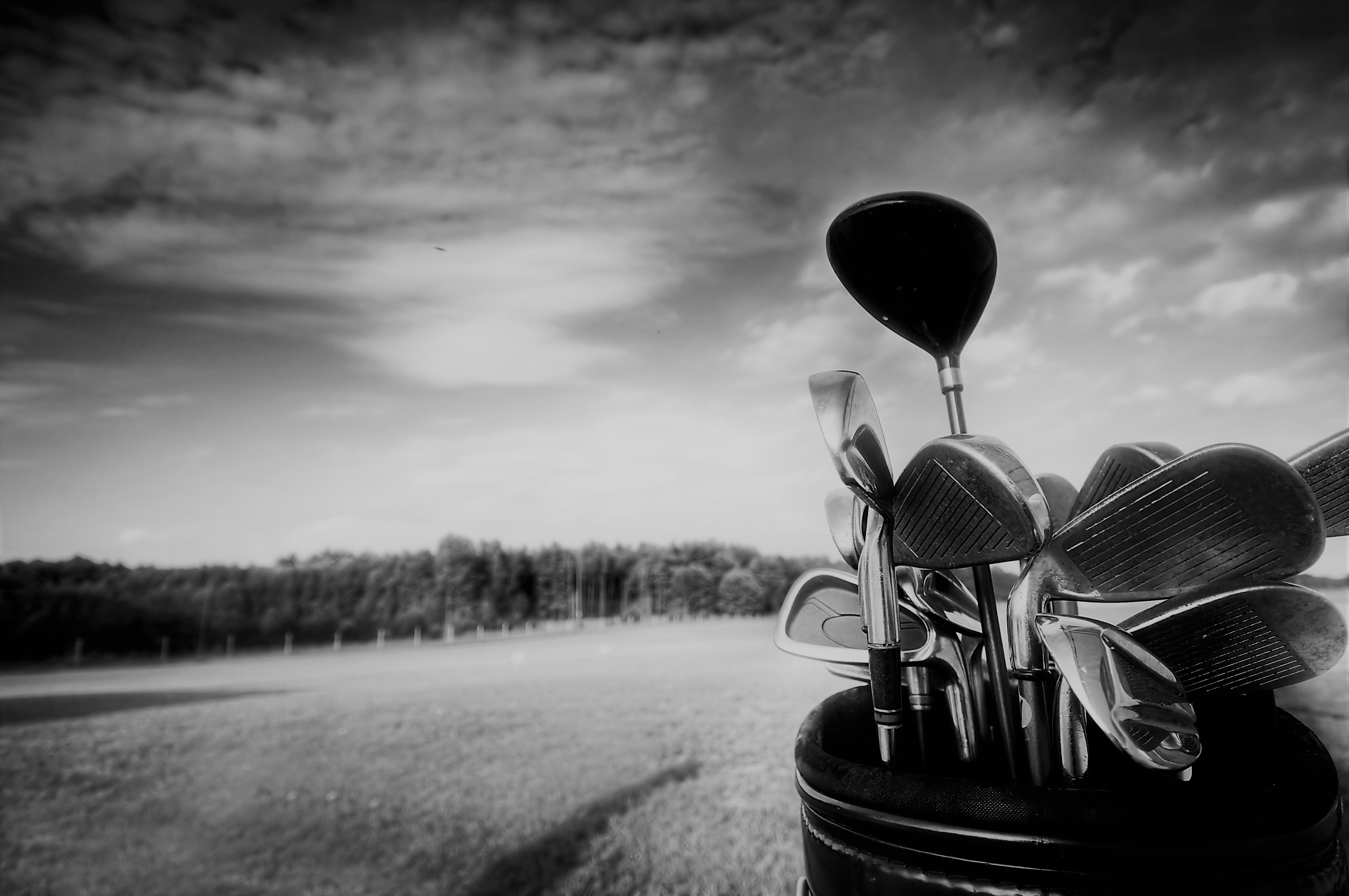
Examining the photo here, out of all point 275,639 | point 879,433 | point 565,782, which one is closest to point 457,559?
point 275,639

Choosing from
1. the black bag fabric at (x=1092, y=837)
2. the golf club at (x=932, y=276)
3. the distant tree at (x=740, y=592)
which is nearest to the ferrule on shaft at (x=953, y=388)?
the golf club at (x=932, y=276)

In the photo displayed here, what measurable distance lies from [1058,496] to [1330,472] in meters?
0.32

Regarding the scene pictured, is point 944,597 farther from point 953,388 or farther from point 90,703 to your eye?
point 90,703

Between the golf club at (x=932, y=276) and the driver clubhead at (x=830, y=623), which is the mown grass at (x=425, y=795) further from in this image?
the golf club at (x=932, y=276)

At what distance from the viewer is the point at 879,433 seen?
0.81m

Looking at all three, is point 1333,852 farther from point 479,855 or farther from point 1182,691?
point 479,855

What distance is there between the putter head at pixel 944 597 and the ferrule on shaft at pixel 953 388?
0.22 m

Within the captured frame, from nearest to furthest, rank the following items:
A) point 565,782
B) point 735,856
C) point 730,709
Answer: point 735,856 < point 565,782 < point 730,709

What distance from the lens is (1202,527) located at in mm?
677

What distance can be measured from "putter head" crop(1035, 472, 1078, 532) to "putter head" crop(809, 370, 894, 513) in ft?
1.25

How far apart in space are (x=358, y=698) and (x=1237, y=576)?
954cm

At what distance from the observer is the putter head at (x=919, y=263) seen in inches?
34.9

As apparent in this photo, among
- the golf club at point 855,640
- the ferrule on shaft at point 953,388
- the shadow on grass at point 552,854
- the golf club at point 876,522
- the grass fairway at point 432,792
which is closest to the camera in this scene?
the golf club at point 876,522

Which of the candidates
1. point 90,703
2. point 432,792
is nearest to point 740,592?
point 90,703
